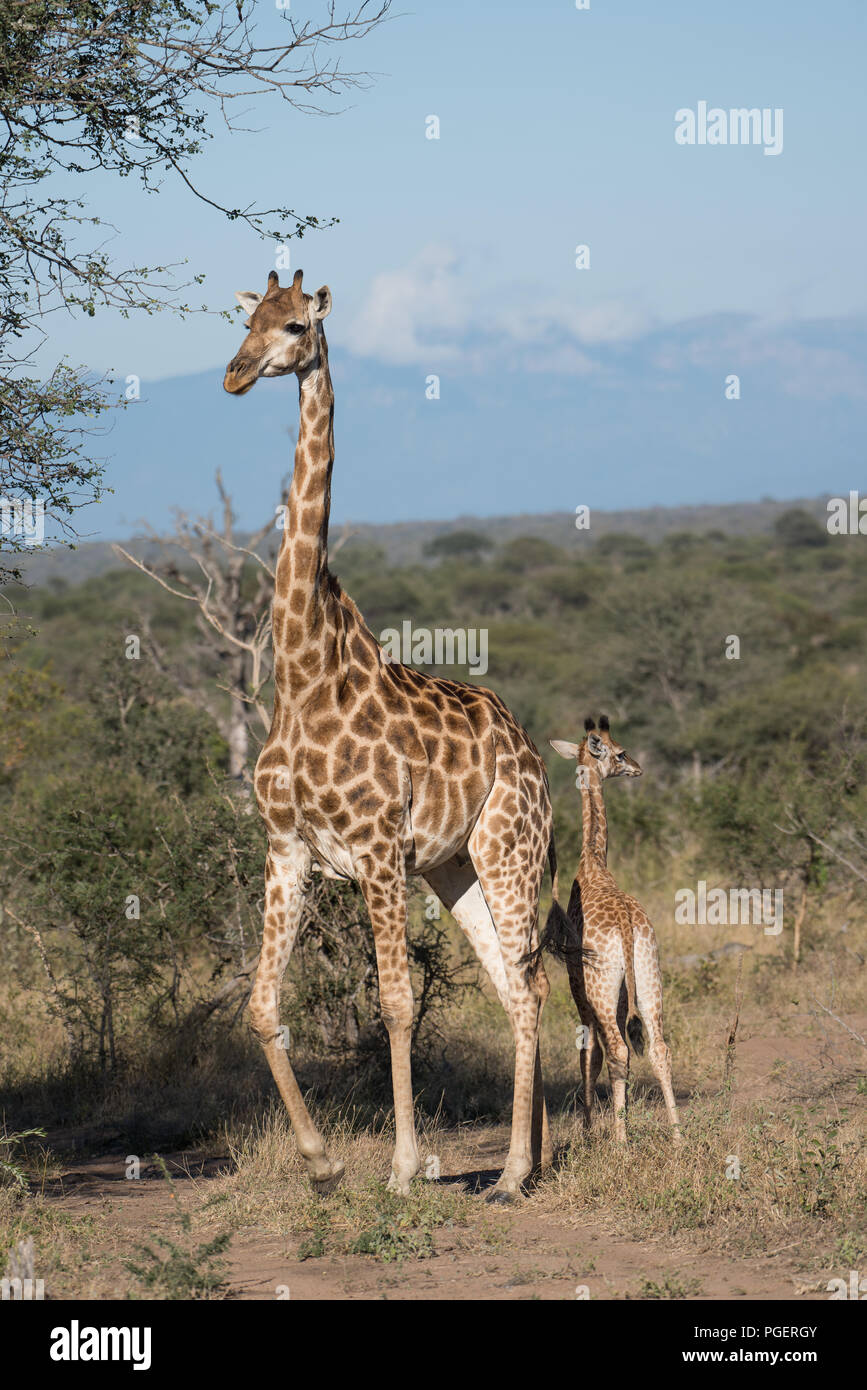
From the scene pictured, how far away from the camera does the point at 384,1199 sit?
6.12m

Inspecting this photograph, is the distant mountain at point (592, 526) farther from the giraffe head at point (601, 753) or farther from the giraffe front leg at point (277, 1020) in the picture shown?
the giraffe front leg at point (277, 1020)

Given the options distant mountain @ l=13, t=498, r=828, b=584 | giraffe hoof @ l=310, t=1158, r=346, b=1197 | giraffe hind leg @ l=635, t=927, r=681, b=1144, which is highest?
distant mountain @ l=13, t=498, r=828, b=584

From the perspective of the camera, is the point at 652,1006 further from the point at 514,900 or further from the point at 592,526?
the point at 592,526

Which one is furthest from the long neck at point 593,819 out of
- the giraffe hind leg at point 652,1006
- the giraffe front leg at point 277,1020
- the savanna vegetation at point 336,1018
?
the giraffe front leg at point 277,1020

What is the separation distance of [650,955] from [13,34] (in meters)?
5.46

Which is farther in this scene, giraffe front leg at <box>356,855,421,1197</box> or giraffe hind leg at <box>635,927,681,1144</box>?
giraffe hind leg at <box>635,927,681,1144</box>

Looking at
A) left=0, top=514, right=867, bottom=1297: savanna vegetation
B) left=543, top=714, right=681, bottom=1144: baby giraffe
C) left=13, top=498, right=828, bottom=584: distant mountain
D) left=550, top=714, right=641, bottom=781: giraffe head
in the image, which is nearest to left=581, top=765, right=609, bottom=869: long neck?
left=550, top=714, right=641, bottom=781: giraffe head

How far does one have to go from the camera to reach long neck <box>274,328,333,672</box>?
20.6 feet

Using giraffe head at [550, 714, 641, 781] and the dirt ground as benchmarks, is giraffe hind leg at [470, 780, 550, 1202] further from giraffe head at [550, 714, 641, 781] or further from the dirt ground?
giraffe head at [550, 714, 641, 781]

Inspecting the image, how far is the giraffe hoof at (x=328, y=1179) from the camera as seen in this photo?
6309mm

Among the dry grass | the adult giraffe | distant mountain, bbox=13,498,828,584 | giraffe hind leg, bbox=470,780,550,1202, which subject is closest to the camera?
the dry grass

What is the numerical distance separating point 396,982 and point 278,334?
2871 millimetres

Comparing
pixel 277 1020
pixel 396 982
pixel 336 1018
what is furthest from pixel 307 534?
pixel 336 1018

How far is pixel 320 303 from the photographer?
6.18 m
